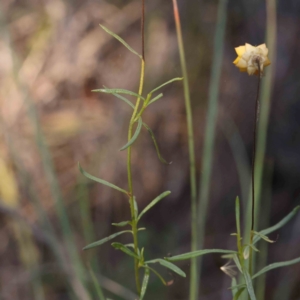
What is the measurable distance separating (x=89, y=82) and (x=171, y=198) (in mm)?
480

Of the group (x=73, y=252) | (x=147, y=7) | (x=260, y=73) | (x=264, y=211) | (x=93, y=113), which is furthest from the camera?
(x=93, y=113)

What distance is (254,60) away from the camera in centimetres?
29

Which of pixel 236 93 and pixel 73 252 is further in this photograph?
pixel 236 93

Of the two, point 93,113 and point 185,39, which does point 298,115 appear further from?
point 93,113

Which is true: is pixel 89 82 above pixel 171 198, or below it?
above

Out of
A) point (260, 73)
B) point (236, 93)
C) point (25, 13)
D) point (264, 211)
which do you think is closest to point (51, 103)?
point (25, 13)

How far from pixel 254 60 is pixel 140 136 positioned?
1122 mm

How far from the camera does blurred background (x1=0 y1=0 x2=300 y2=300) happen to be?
1.26 m

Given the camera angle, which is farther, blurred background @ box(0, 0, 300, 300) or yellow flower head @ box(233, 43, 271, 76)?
blurred background @ box(0, 0, 300, 300)

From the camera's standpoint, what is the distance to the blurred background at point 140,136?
1.26 metres

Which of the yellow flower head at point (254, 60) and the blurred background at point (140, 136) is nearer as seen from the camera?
the yellow flower head at point (254, 60)

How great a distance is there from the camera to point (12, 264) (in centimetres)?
147

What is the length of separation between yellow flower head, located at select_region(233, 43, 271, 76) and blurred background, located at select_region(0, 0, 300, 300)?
2.61 ft

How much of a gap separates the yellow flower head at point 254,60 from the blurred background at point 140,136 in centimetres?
80
